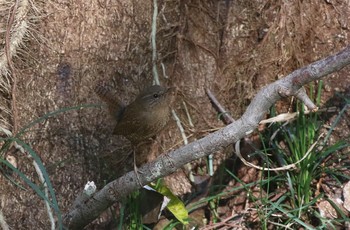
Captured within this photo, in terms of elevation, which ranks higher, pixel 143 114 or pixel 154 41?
pixel 154 41

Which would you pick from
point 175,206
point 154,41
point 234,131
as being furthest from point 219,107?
point 234,131

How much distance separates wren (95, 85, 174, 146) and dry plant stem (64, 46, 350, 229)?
0.50m

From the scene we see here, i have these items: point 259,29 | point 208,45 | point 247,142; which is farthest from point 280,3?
point 247,142

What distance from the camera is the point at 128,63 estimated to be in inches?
181

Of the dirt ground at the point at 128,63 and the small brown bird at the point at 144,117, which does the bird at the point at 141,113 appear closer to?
the small brown bird at the point at 144,117

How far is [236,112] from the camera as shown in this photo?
4.73 meters

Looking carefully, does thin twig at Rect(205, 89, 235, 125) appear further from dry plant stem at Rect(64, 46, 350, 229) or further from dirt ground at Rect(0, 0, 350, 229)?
dry plant stem at Rect(64, 46, 350, 229)

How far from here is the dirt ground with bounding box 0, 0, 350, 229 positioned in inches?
170

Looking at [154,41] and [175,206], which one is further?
[154,41]

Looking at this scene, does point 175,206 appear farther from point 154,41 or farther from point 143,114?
point 154,41

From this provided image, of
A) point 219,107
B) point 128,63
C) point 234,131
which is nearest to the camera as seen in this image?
point 234,131

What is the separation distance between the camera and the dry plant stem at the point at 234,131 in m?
3.41

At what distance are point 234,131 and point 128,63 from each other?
1.36 m

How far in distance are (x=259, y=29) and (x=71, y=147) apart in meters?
1.59
